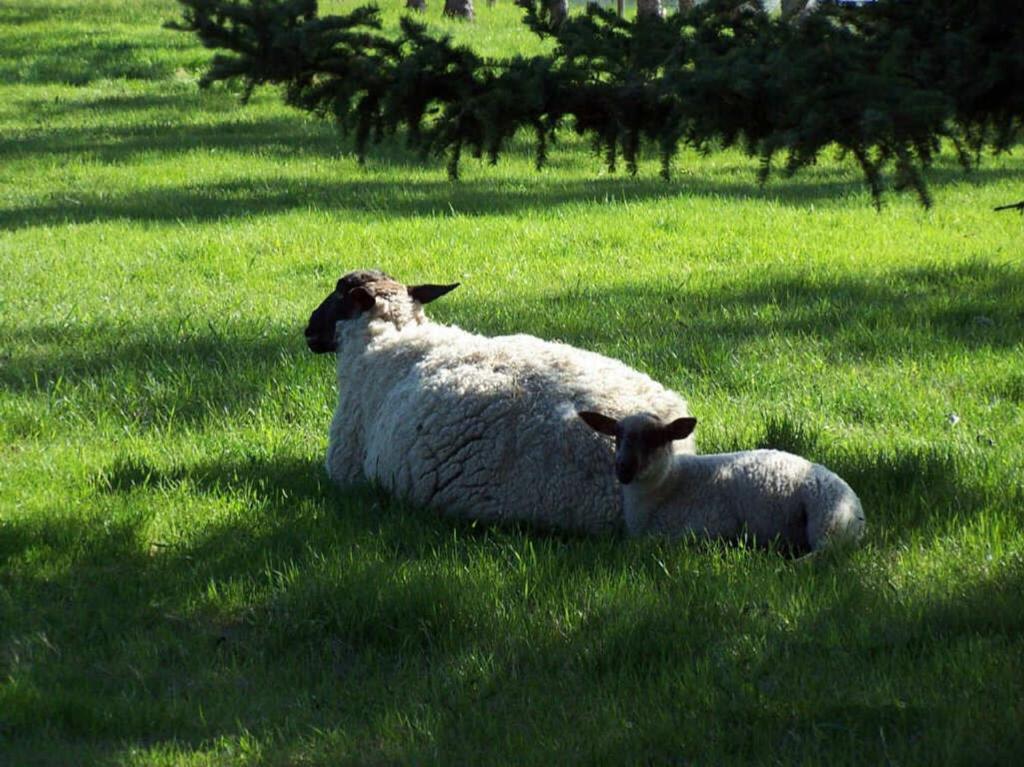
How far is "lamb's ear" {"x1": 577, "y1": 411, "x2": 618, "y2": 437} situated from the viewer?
18.6ft

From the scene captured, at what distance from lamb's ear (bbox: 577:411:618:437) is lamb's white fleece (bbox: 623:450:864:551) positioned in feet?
0.82

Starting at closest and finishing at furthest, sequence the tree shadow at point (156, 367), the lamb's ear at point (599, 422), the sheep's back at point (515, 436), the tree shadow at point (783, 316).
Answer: the lamb's ear at point (599, 422) → the sheep's back at point (515, 436) → the tree shadow at point (156, 367) → the tree shadow at point (783, 316)

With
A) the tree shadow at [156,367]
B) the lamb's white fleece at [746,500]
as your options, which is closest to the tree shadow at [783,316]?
the tree shadow at [156,367]

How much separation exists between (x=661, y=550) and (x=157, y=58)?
73.0 ft

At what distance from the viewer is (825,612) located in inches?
193

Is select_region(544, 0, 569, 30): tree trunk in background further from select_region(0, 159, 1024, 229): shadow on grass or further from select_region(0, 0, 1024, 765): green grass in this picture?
select_region(0, 159, 1024, 229): shadow on grass

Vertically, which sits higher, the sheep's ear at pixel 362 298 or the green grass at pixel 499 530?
the sheep's ear at pixel 362 298

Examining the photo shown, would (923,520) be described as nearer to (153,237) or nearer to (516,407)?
(516,407)

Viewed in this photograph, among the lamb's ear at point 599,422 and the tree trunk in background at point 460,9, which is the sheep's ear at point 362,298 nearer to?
the lamb's ear at point 599,422

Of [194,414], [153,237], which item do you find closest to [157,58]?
[153,237]

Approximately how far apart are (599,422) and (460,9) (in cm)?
2731

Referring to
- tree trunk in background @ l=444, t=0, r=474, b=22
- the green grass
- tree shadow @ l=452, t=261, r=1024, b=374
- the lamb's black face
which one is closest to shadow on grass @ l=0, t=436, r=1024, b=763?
the green grass

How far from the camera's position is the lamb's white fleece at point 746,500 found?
550 cm

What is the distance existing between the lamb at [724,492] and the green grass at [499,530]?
0.19 meters
